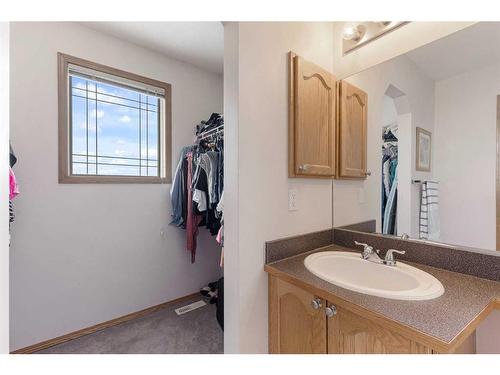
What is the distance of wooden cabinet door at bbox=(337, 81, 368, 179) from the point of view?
1.43 meters

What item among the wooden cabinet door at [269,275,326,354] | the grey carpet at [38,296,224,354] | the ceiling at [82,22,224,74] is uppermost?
the ceiling at [82,22,224,74]

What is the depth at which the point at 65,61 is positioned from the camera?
1.71m

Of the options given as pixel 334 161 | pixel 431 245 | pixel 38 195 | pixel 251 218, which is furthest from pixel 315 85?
pixel 38 195

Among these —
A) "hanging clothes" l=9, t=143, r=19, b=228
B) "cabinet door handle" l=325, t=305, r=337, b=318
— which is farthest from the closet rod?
"cabinet door handle" l=325, t=305, r=337, b=318

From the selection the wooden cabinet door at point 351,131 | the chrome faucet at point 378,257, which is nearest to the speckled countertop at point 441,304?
the chrome faucet at point 378,257

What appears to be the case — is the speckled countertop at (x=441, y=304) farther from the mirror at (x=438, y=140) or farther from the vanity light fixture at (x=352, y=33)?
the vanity light fixture at (x=352, y=33)

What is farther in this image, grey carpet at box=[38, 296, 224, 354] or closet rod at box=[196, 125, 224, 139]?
closet rod at box=[196, 125, 224, 139]

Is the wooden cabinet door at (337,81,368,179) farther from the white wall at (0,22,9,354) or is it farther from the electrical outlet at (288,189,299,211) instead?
the white wall at (0,22,9,354)

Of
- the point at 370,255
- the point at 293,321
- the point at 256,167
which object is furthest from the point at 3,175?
the point at 370,255

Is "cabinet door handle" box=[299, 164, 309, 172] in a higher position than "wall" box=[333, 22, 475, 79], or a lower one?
lower

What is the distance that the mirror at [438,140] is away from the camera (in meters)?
0.97

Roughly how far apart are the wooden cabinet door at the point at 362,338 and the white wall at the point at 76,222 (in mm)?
1758

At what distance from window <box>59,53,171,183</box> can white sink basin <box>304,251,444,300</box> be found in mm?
1657
